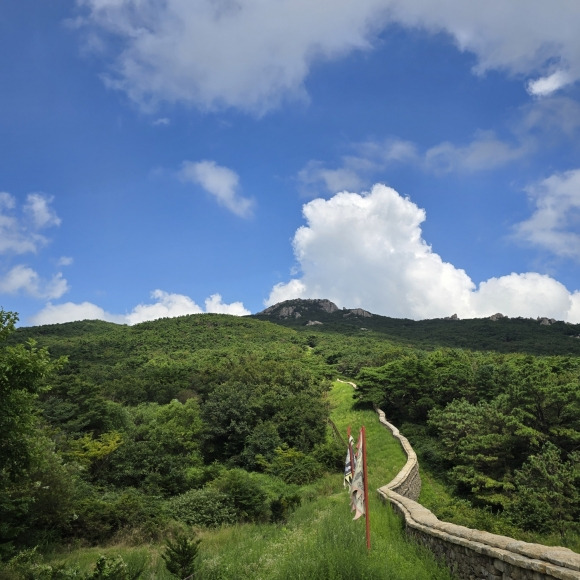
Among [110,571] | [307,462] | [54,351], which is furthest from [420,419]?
[54,351]

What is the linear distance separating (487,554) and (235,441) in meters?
26.7

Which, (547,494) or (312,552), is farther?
(547,494)

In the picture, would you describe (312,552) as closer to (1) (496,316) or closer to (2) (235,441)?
(2) (235,441)

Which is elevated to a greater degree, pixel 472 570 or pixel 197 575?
pixel 472 570

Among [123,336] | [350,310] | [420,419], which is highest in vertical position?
[350,310]

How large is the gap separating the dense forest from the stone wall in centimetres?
801

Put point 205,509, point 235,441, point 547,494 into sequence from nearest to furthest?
point 547,494 → point 205,509 → point 235,441

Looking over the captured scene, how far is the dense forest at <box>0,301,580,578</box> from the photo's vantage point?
46.5 feet

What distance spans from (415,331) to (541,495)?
128268 millimetres

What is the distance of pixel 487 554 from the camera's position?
676 cm

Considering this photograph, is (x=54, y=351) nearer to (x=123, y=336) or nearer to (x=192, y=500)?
(x=123, y=336)

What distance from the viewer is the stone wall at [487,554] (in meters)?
5.40

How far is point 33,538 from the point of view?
14.1m

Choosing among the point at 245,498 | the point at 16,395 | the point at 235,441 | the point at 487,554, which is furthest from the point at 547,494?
the point at 235,441
